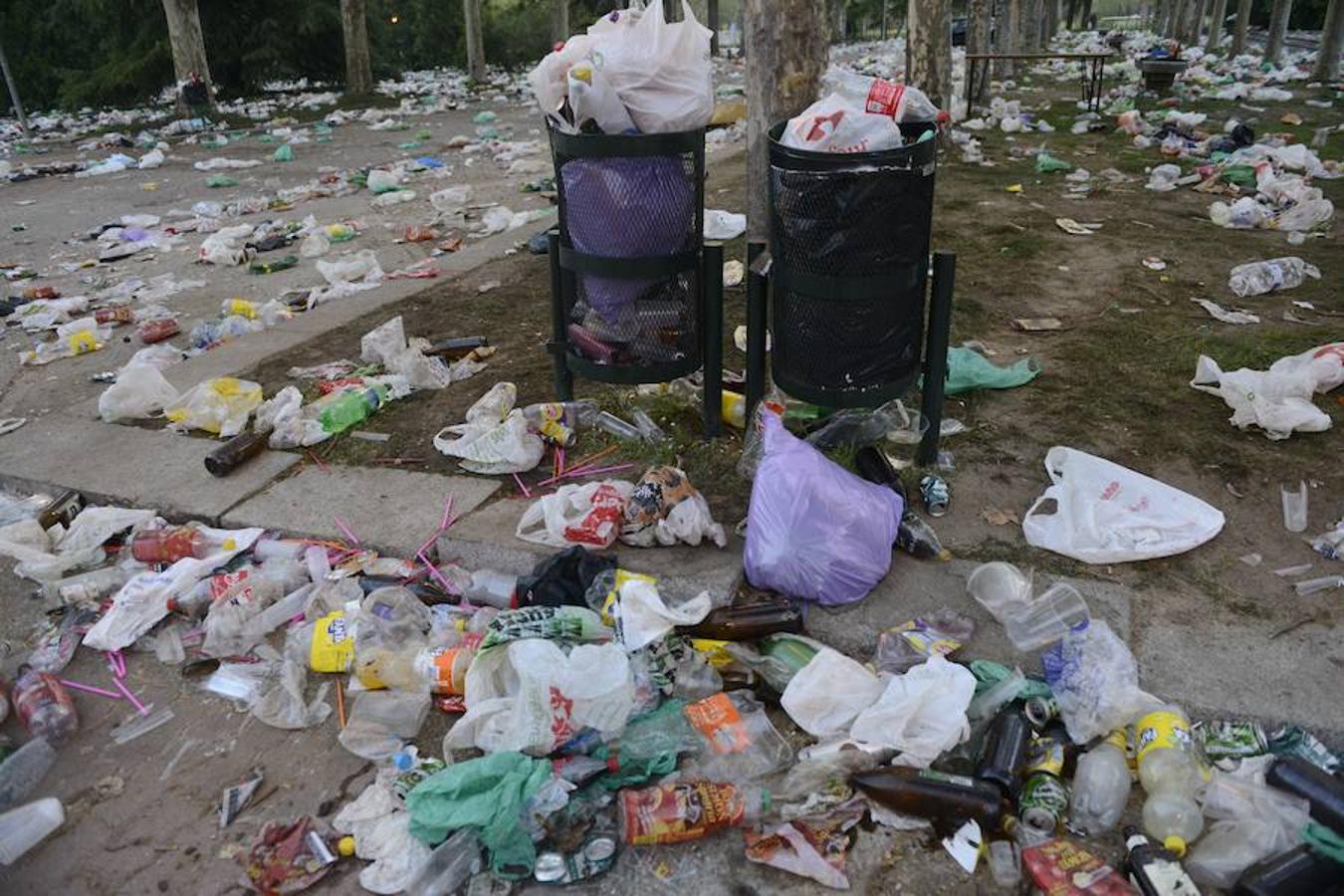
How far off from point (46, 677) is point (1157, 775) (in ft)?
9.47

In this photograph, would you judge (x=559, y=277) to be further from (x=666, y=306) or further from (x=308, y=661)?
(x=308, y=661)

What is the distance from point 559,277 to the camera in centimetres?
350

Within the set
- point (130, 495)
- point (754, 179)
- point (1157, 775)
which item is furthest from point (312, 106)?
point (1157, 775)

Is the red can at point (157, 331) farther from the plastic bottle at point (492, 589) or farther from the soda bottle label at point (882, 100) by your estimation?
the soda bottle label at point (882, 100)

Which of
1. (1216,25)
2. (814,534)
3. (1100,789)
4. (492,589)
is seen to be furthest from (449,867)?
(1216,25)

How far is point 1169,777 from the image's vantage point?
200 centimetres

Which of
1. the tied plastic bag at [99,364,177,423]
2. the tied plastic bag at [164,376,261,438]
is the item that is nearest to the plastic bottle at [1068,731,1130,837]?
the tied plastic bag at [164,376,261,438]

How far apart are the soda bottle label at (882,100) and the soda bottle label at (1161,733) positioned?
1867mm

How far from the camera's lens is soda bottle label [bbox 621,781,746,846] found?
1.98 m

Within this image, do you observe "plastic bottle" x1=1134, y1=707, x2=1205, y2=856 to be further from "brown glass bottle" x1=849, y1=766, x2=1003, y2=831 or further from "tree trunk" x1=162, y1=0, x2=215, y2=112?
"tree trunk" x1=162, y1=0, x2=215, y2=112

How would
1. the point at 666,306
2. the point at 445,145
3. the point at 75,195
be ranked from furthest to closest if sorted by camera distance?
the point at 445,145 → the point at 75,195 → the point at 666,306

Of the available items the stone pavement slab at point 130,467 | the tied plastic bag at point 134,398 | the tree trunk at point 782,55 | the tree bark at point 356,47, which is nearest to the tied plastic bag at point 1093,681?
the stone pavement slab at point 130,467

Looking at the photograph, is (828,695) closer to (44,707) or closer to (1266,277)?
(44,707)

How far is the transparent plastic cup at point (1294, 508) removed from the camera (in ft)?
9.57
